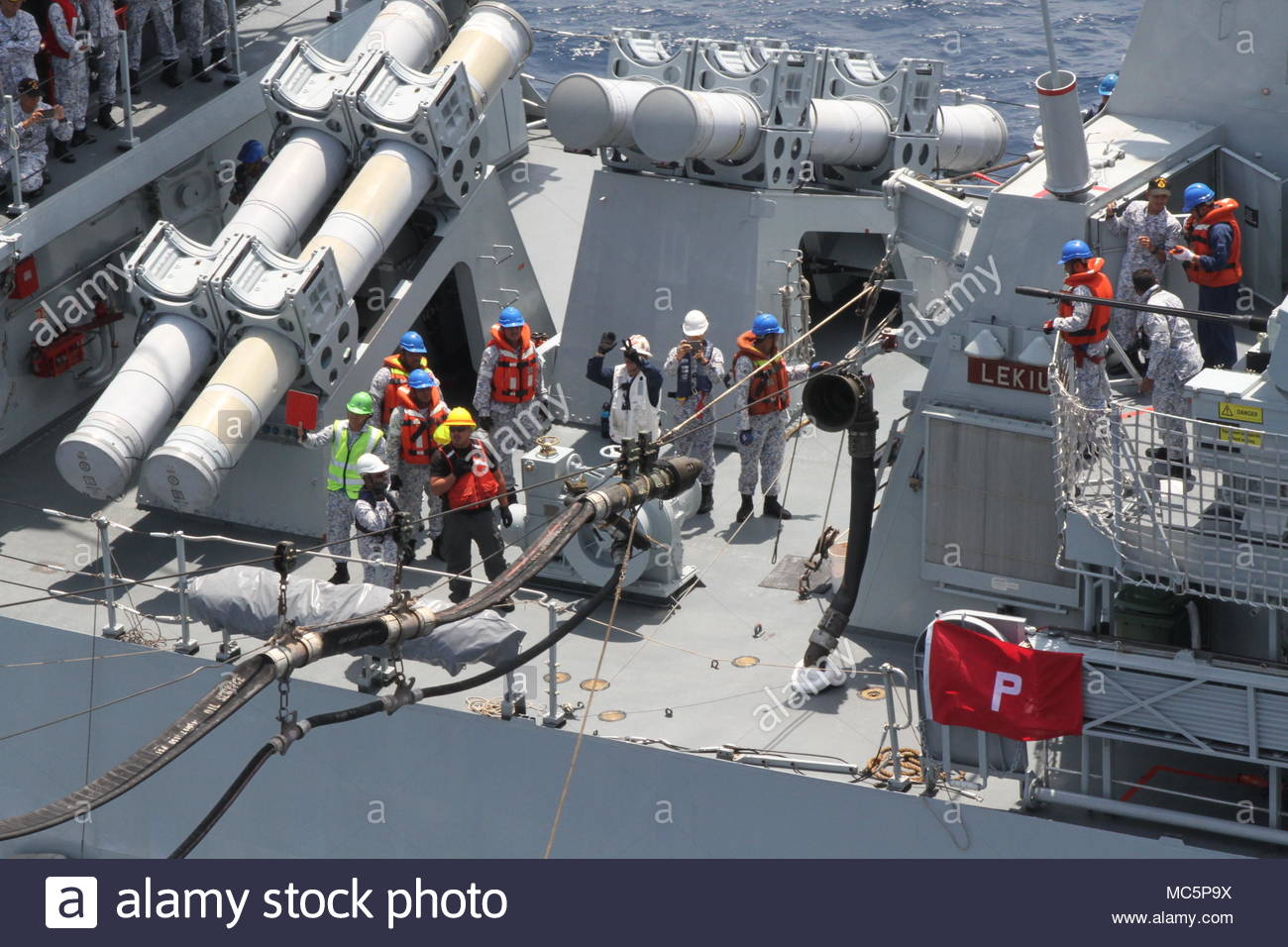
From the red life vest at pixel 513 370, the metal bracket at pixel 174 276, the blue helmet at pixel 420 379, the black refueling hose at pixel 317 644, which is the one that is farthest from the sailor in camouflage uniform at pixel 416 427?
the black refueling hose at pixel 317 644

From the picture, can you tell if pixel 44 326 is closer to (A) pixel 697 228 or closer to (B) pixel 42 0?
(B) pixel 42 0

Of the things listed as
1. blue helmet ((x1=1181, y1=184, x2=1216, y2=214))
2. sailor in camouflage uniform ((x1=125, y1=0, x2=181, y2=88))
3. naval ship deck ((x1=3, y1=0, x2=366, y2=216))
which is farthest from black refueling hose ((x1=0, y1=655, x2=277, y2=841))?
sailor in camouflage uniform ((x1=125, y1=0, x2=181, y2=88))

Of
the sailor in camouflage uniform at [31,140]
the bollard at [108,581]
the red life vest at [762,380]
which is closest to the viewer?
the bollard at [108,581]

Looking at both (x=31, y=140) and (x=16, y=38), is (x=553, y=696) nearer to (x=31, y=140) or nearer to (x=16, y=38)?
(x=31, y=140)

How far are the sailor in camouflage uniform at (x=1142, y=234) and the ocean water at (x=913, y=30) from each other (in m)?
14.1

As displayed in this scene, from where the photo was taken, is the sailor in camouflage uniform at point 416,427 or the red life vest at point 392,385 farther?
the red life vest at point 392,385

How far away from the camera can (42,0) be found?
1210cm

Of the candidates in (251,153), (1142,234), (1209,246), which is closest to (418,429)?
(251,153)

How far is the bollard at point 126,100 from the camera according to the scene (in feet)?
37.9

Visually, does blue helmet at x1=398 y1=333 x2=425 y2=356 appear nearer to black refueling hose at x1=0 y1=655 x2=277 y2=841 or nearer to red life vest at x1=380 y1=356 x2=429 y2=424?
red life vest at x1=380 y1=356 x2=429 y2=424

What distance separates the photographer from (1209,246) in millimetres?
9430
